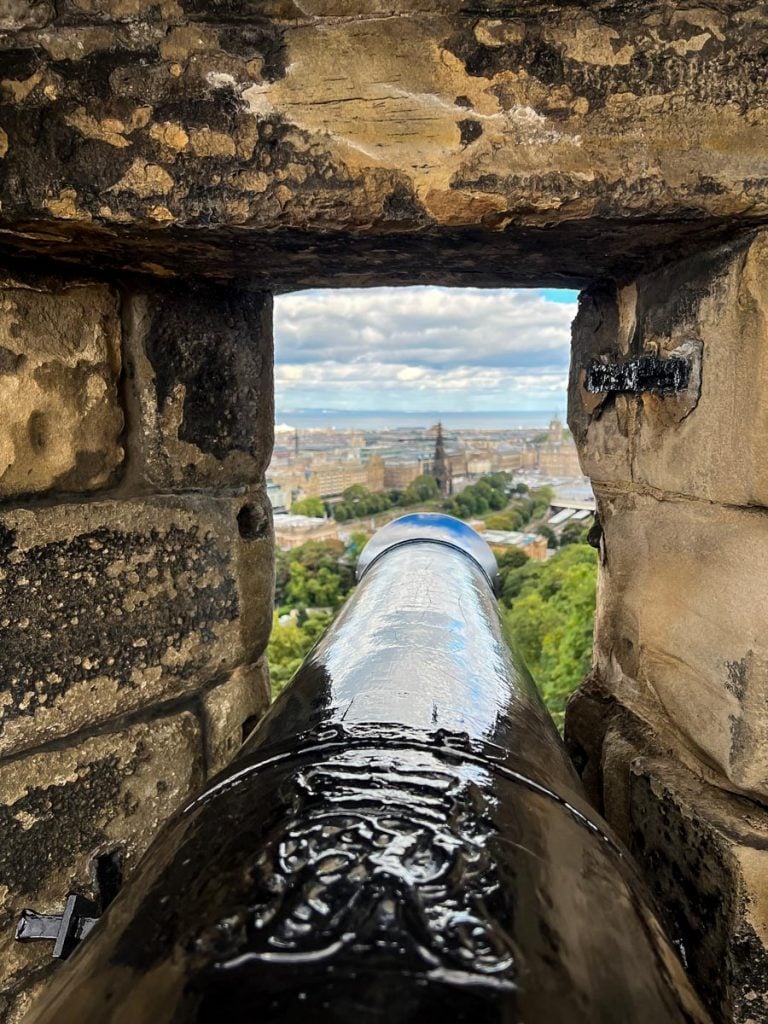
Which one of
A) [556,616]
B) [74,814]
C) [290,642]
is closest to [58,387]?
[74,814]

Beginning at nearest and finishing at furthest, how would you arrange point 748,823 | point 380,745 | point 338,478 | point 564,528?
point 380,745 → point 748,823 → point 564,528 → point 338,478

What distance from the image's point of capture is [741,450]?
3.19ft

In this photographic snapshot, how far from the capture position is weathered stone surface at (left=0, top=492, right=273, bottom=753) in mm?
1104

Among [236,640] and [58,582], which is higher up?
[58,582]

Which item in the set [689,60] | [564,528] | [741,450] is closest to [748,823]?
[741,450]

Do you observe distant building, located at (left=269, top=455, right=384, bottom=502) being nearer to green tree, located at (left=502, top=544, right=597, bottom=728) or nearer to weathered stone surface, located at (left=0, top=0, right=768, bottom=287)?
green tree, located at (left=502, top=544, right=597, bottom=728)

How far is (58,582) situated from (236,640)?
0.36 meters

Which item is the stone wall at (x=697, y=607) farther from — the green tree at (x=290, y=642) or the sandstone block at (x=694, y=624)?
the green tree at (x=290, y=642)

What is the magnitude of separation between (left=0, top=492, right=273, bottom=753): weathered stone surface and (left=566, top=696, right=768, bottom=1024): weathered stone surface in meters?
0.71

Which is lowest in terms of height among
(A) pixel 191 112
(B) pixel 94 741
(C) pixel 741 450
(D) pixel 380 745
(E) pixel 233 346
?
(B) pixel 94 741

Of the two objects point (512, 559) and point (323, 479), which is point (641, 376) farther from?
point (323, 479)

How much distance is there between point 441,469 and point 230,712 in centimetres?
1205

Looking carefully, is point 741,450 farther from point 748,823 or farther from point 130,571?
point 130,571

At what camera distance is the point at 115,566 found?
1208 millimetres
